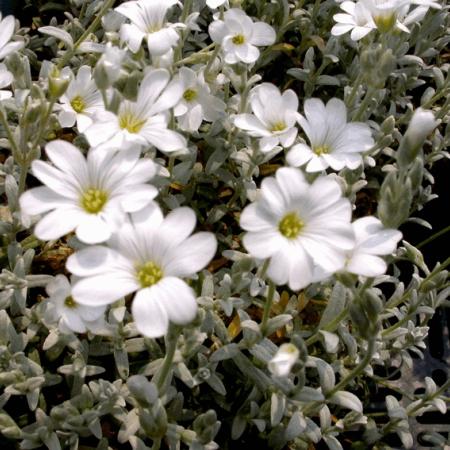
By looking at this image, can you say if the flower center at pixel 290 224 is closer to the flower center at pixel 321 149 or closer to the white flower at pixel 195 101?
the flower center at pixel 321 149

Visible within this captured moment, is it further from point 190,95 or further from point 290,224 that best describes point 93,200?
point 190,95

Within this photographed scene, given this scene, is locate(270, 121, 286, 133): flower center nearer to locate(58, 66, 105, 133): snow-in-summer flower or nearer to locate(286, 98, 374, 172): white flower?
locate(286, 98, 374, 172): white flower

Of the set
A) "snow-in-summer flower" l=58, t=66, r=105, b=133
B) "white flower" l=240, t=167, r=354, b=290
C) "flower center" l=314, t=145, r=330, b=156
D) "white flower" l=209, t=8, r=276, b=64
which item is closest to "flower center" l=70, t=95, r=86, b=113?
"snow-in-summer flower" l=58, t=66, r=105, b=133

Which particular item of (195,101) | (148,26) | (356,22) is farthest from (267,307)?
(356,22)

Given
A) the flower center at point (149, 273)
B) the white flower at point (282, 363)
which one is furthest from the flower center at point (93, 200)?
the white flower at point (282, 363)

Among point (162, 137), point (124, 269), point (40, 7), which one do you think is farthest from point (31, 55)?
point (124, 269)

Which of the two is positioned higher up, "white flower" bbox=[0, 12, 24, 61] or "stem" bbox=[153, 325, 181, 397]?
"white flower" bbox=[0, 12, 24, 61]

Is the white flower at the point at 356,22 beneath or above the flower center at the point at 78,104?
above
